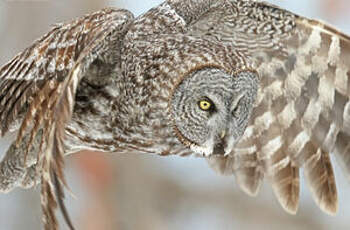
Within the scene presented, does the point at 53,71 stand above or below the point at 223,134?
above

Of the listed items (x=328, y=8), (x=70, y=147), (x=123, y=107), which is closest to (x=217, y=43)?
(x=123, y=107)

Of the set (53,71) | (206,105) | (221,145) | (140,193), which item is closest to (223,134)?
(221,145)

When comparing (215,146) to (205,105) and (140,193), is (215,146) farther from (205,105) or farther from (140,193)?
(140,193)

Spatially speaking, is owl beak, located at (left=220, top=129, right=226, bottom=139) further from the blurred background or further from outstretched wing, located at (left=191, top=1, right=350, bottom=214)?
the blurred background

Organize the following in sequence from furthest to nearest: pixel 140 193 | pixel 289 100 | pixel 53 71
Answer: pixel 140 193
pixel 289 100
pixel 53 71

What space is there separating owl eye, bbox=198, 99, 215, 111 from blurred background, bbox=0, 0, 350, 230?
4169 mm

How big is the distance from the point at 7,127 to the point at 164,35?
3.69ft

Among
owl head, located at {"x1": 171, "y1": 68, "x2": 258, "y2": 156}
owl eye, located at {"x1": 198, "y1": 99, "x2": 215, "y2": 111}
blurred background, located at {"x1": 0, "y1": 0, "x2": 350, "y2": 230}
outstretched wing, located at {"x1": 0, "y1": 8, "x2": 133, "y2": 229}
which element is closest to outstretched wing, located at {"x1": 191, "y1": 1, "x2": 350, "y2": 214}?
owl head, located at {"x1": 171, "y1": 68, "x2": 258, "y2": 156}

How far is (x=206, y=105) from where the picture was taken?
6.55m

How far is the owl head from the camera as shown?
6.50m

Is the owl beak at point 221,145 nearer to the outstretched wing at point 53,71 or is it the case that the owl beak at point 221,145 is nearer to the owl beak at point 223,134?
the owl beak at point 223,134

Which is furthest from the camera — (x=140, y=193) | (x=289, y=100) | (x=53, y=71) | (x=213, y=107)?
(x=140, y=193)

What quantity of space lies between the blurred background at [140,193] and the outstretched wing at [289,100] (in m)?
3.20

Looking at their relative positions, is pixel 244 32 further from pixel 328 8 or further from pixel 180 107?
pixel 328 8
